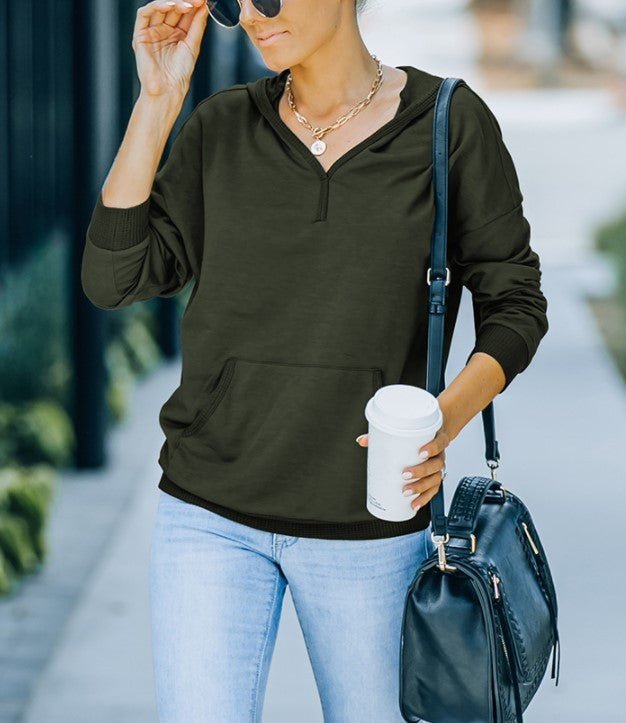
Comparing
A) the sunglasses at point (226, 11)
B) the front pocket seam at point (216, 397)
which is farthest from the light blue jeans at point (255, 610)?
the sunglasses at point (226, 11)

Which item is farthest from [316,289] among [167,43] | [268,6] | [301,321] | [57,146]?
[57,146]

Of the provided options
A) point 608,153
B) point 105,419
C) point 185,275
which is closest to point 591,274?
point 105,419

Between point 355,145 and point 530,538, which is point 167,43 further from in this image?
point 530,538

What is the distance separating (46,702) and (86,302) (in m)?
2.33

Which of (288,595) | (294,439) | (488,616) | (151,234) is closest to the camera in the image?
(488,616)

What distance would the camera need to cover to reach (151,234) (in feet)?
7.57

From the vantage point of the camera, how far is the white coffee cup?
1925 mm

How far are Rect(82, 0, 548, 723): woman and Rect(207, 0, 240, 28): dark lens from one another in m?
0.13

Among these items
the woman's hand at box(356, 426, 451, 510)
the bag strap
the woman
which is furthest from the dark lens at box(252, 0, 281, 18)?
the woman's hand at box(356, 426, 451, 510)

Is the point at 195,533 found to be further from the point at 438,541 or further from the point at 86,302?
the point at 86,302

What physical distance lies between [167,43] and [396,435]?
2.75 feet

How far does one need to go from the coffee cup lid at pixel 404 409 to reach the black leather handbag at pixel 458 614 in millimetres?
112

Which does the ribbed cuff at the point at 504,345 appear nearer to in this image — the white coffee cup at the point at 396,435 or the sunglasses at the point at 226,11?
the white coffee cup at the point at 396,435

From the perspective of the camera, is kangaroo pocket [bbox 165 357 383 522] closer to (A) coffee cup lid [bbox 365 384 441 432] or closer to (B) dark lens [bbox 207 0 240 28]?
(A) coffee cup lid [bbox 365 384 441 432]
